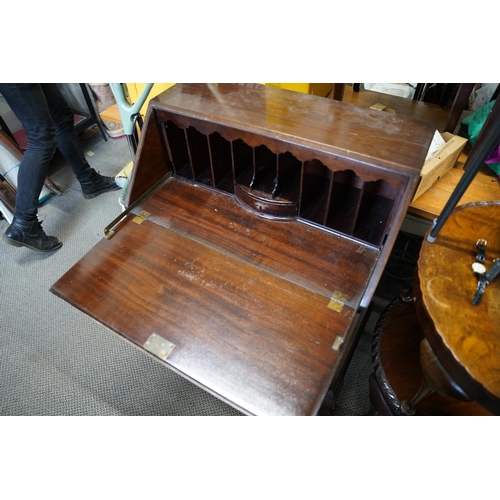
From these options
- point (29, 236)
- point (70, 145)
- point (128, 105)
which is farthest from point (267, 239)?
point (70, 145)

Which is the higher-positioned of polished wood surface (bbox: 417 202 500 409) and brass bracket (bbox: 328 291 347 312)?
polished wood surface (bbox: 417 202 500 409)

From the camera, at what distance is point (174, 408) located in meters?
1.50

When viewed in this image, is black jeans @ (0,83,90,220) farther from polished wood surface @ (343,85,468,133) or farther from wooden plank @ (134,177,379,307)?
polished wood surface @ (343,85,468,133)

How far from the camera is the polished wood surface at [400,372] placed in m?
1.00

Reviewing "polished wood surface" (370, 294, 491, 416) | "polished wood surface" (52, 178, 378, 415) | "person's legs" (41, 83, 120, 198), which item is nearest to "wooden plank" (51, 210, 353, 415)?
"polished wood surface" (52, 178, 378, 415)

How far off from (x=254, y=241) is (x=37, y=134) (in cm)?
145

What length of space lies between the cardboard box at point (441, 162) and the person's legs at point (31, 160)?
1822 mm

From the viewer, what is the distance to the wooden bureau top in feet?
2.94

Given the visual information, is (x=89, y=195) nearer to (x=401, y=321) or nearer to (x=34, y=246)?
(x=34, y=246)

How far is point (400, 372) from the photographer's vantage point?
1.11 metres

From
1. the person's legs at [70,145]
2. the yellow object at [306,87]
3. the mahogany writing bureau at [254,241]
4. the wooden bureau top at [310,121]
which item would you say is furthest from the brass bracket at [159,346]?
the person's legs at [70,145]

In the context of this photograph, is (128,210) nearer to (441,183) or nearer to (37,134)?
(37,134)

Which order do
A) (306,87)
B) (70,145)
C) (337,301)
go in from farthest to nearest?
(70,145), (306,87), (337,301)

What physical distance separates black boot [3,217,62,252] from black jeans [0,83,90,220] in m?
0.05
